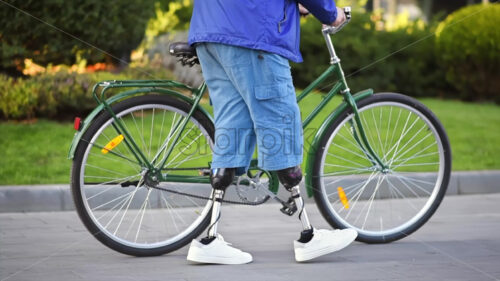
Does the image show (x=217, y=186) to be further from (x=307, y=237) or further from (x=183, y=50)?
(x=183, y=50)

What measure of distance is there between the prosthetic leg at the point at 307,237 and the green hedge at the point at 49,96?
14.3ft

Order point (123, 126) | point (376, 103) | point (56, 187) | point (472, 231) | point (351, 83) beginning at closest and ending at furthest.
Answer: point (123, 126) → point (376, 103) → point (472, 231) → point (56, 187) → point (351, 83)

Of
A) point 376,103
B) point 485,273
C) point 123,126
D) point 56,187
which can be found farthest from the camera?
point 56,187

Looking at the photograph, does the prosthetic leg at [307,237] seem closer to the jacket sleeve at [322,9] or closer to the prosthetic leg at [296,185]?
the prosthetic leg at [296,185]

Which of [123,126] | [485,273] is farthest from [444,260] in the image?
[123,126]

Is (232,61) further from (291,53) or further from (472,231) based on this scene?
(472,231)

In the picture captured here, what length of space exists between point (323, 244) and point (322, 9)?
120 centimetres

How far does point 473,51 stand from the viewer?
12.7m

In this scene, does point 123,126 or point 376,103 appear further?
point 376,103

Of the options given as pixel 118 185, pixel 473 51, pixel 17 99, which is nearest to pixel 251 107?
pixel 118 185

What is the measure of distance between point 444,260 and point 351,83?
8.62m

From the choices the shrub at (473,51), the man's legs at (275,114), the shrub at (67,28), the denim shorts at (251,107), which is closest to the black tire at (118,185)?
the denim shorts at (251,107)

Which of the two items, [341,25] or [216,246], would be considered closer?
[216,246]

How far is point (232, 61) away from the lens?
4348 mm
